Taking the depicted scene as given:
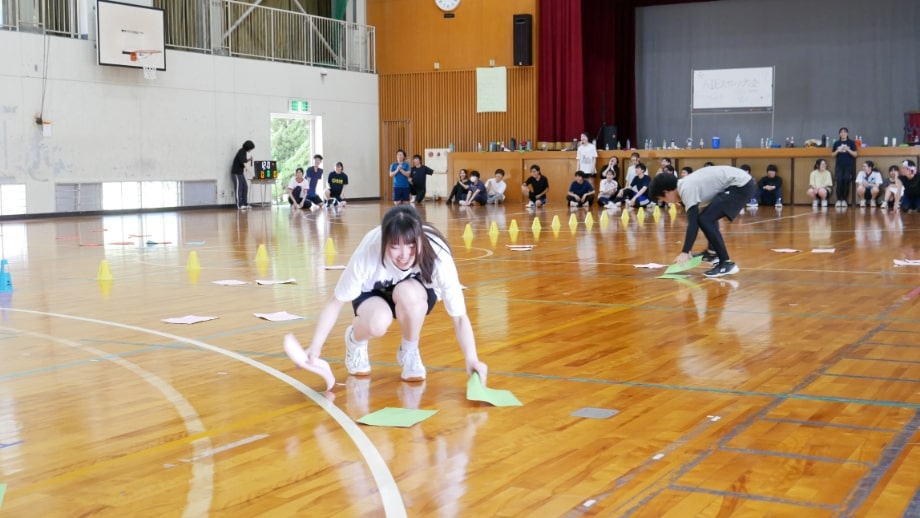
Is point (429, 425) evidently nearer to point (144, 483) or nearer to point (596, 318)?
point (144, 483)

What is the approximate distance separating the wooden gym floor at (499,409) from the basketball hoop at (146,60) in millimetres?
13755

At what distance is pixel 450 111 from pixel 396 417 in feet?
84.7

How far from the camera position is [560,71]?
27828 millimetres

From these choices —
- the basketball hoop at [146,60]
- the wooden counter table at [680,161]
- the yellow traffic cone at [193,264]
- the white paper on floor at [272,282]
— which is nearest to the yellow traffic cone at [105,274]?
the yellow traffic cone at [193,264]

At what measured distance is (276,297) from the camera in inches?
323

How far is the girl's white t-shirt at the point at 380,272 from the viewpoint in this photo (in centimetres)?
445

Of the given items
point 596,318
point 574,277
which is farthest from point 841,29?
point 596,318

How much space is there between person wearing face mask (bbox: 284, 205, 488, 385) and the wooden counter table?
19.7 metres

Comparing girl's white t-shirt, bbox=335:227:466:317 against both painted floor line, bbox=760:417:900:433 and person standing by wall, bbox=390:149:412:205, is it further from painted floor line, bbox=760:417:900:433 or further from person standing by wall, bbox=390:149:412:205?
person standing by wall, bbox=390:149:412:205

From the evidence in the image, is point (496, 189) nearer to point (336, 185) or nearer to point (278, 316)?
point (336, 185)

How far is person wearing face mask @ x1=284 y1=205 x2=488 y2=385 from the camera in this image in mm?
4277

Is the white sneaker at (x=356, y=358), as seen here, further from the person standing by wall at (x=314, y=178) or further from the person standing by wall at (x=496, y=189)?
the person standing by wall at (x=496, y=189)

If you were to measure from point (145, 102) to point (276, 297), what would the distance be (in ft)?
53.5

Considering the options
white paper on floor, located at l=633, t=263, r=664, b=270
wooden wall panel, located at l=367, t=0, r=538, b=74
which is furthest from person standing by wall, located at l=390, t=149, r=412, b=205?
white paper on floor, located at l=633, t=263, r=664, b=270
